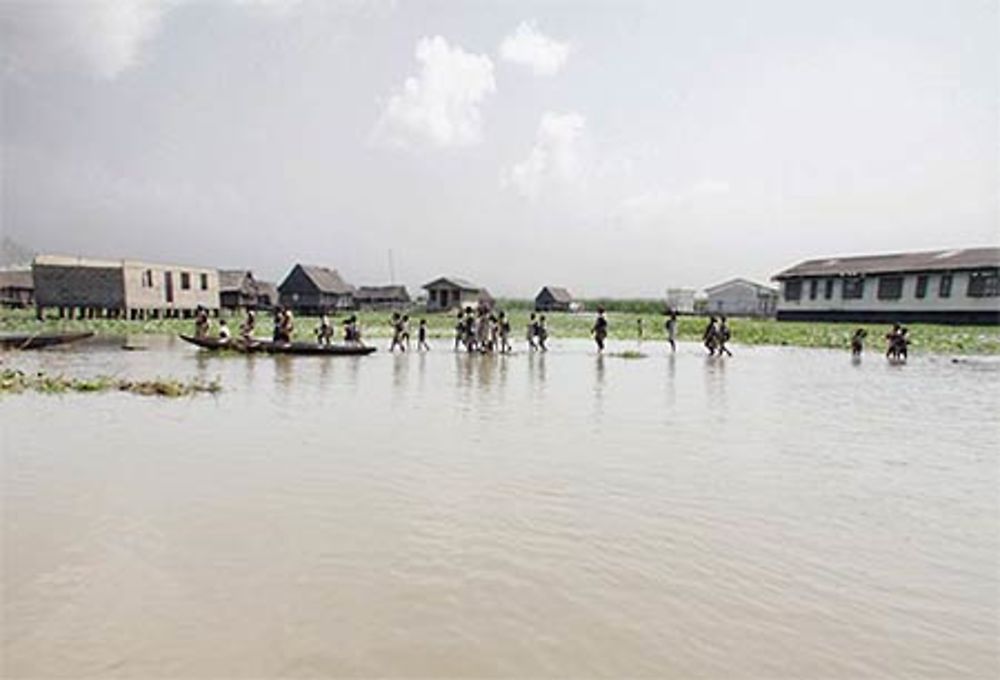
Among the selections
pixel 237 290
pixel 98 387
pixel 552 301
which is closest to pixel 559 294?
pixel 552 301

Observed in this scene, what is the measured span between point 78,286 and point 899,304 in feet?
169

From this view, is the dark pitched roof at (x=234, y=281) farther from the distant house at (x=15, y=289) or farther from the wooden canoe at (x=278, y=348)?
the wooden canoe at (x=278, y=348)

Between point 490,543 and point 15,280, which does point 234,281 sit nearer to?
point 15,280

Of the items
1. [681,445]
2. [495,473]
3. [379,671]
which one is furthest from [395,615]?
[681,445]

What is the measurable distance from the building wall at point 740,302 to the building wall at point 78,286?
53339 millimetres

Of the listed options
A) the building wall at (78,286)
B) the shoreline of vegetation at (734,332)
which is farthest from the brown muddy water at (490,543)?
the building wall at (78,286)

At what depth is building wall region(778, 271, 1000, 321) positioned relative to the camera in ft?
134

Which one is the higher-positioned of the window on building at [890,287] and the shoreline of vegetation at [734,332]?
the window on building at [890,287]

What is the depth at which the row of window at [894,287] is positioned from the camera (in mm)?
39625

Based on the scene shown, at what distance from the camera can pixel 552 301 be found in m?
84.4

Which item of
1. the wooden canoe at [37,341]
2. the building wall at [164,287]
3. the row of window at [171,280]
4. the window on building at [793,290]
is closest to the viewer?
the wooden canoe at [37,341]

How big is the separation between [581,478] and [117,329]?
119 ft

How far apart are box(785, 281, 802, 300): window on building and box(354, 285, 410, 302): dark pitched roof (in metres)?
44.4

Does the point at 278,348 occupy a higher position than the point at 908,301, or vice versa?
the point at 908,301
